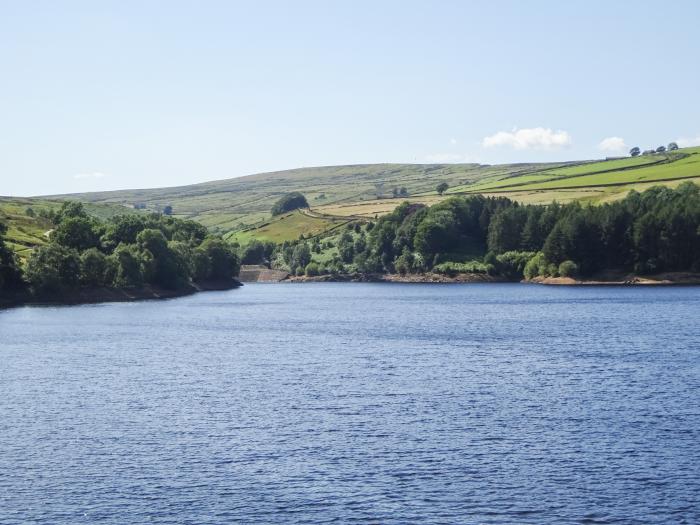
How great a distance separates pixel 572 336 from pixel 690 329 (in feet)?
48.0

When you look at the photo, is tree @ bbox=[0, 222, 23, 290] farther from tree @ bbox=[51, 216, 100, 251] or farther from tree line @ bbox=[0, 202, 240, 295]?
tree @ bbox=[51, 216, 100, 251]

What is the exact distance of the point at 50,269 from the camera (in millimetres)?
165875

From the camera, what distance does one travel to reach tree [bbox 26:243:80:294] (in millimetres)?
165375

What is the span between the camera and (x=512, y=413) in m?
62.5

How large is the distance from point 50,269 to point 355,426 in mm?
120192

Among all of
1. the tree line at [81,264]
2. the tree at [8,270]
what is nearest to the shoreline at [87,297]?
the tree line at [81,264]

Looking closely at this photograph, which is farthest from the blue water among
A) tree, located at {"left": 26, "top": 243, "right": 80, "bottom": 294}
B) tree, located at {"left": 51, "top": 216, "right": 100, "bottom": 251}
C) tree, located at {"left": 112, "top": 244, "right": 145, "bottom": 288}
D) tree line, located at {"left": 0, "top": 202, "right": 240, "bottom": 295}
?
tree, located at {"left": 51, "top": 216, "right": 100, "bottom": 251}

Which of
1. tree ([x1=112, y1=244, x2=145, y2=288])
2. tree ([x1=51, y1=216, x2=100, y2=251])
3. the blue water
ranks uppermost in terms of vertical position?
tree ([x1=51, y1=216, x2=100, y2=251])

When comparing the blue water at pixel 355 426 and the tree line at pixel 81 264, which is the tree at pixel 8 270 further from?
the blue water at pixel 355 426

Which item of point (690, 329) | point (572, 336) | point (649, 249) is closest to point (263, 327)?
point (572, 336)

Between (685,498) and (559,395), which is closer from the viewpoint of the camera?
(685,498)

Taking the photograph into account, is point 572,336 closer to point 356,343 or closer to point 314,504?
point 356,343

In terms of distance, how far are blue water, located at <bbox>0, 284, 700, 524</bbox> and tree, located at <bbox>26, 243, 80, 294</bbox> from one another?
50.8m

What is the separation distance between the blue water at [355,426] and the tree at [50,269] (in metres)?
50.8
